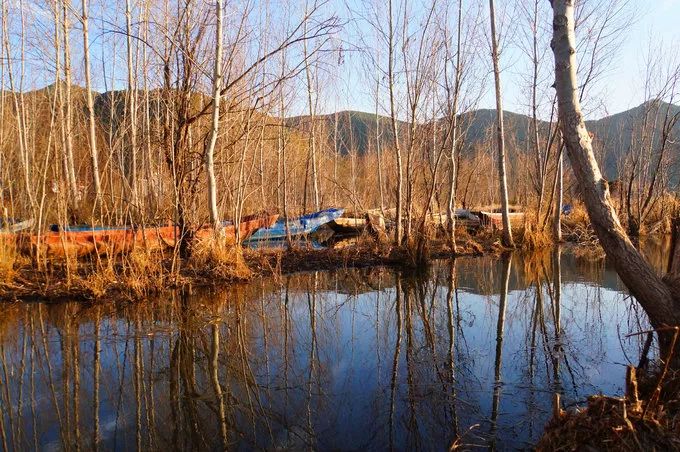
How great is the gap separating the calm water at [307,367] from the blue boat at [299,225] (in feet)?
18.2

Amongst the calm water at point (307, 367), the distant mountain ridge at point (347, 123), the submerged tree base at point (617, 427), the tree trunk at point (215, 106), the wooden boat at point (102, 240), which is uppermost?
the distant mountain ridge at point (347, 123)

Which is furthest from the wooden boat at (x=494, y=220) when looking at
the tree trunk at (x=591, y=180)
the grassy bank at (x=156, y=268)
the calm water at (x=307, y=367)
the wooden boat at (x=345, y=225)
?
the tree trunk at (x=591, y=180)

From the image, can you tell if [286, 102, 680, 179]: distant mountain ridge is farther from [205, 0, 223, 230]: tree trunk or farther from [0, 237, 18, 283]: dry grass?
[0, 237, 18, 283]: dry grass

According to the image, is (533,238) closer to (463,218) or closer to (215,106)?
(463,218)

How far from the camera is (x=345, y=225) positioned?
1917 cm

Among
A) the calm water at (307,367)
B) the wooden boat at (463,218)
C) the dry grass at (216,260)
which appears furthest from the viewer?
the wooden boat at (463,218)

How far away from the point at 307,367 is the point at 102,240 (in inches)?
255

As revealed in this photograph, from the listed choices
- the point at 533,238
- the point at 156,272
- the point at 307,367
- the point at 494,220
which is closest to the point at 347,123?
the point at 494,220

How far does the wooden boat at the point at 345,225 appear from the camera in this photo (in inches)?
744

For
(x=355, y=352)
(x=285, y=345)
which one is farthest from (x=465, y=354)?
(x=285, y=345)

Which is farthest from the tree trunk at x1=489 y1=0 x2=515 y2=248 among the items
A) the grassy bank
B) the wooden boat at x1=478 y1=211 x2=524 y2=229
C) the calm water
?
the calm water

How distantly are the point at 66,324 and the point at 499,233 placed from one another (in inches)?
485

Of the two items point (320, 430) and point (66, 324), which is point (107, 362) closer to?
point (66, 324)

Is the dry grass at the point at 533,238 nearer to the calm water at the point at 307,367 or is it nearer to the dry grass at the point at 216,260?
the calm water at the point at 307,367
